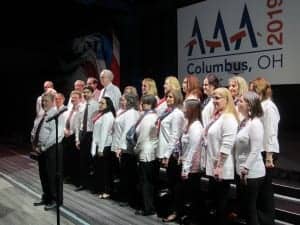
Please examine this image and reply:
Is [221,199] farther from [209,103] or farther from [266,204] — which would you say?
[209,103]

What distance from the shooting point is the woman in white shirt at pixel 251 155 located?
355 centimetres

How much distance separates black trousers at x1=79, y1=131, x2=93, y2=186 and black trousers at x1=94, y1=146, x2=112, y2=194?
37cm

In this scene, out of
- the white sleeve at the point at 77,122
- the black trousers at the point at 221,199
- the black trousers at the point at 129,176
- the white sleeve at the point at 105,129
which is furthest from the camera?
the white sleeve at the point at 77,122

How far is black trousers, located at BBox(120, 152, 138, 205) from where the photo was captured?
17.0 feet

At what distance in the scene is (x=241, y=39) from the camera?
5.55 meters

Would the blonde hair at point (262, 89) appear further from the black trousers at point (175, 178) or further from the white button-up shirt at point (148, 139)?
the white button-up shirt at point (148, 139)

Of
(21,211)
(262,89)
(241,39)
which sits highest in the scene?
(241,39)

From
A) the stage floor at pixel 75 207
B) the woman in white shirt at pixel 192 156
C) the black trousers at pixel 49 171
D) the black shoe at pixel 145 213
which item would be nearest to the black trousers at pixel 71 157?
the stage floor at pixel 75 207

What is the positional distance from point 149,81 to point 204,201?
4.69ft

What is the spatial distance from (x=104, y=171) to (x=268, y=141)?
2353 millimetres

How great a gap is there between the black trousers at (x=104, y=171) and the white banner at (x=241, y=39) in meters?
1.72

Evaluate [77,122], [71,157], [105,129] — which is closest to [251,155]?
[105,129]

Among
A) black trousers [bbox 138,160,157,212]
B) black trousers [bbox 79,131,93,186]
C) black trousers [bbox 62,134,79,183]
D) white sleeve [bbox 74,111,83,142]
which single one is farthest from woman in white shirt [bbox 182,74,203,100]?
black trousers [bbox 62,134,79,183]

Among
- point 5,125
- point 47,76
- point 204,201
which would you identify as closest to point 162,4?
point 204,201
